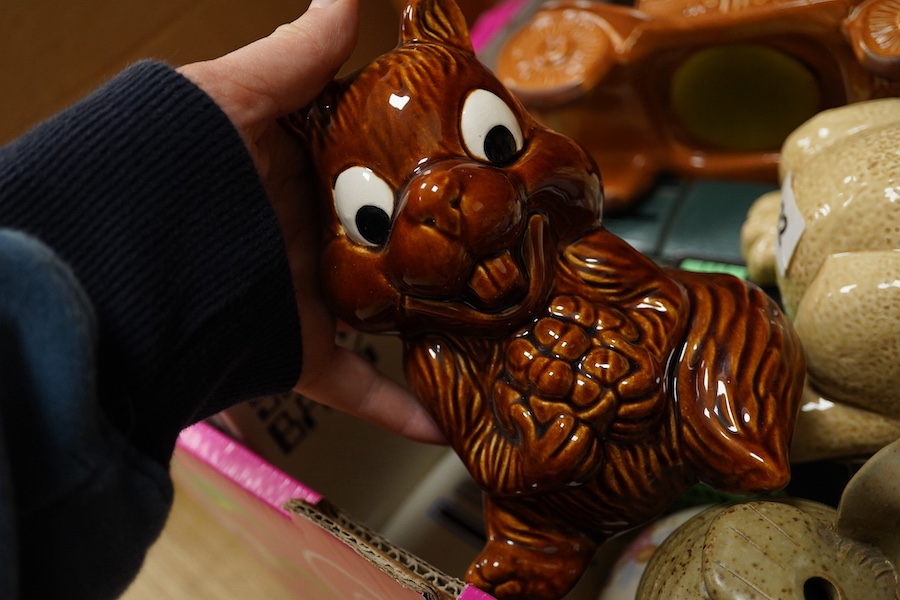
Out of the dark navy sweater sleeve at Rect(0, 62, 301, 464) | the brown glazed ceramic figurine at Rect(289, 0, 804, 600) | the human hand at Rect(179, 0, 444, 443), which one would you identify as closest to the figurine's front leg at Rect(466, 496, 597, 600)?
the brown glazed ceramic figurine at Rect(289, 0, 804, 600)

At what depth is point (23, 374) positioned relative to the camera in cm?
39

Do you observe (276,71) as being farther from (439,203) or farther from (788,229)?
(788,229)

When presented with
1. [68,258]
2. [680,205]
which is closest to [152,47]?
[68,258]

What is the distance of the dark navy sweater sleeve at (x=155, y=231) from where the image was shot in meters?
0.46

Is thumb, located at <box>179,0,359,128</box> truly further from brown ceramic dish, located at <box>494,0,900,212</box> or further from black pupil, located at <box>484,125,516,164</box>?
brown ceramic dish, located at <box>494,0,900,212</box>

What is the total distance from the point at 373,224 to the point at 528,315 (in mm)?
117

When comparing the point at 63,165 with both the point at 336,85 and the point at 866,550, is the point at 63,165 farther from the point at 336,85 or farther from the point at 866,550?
the point at 866,550

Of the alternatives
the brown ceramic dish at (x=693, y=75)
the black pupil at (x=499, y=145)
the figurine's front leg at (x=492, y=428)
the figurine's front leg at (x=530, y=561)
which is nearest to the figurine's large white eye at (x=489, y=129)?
the black pupil at (x=499, y=145)

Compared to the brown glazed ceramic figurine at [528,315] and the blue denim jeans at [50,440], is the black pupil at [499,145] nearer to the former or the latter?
the brown glazed ceramic figurine at [528,315]

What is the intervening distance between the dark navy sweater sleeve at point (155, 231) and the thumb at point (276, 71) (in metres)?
0.02

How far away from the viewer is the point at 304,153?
580mm

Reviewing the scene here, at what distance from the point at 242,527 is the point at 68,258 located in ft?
1.43

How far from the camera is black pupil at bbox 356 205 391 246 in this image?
0.49m

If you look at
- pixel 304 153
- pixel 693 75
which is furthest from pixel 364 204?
pixel 693 75
